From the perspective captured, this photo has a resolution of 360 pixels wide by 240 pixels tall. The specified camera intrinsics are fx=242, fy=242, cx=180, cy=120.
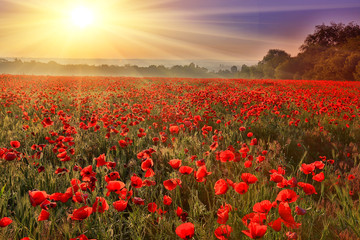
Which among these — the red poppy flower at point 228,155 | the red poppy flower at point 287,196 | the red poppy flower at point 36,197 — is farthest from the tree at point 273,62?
the red poppy flower at point 36,197

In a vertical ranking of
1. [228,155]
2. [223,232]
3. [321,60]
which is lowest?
[223,232]

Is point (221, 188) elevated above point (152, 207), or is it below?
above

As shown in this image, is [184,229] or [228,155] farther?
[228,155]

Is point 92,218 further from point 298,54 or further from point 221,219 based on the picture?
point 298,54

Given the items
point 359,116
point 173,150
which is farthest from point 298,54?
point 173,150

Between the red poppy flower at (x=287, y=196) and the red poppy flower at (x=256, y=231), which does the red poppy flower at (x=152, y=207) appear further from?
the red poppy flower at (x=287, y=196)

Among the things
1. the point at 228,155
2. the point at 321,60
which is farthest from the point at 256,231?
the point at 321,60

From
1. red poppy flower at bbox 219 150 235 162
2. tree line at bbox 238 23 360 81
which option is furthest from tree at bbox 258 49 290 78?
red poppy flower at bbox 219 150 235 162

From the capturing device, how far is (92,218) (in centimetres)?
179

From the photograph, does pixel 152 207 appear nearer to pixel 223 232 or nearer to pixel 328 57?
pixel 223 232

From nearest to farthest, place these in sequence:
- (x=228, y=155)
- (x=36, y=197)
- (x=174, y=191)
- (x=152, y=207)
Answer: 1. (x=36, y=197)
2. (x=152, y=207)
3. (x=228, y=155)
4. (x=174, y=191)

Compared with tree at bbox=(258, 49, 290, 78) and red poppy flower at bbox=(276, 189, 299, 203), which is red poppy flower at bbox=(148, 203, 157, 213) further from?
→ tree at bbox=(258, 49, 290, 78)

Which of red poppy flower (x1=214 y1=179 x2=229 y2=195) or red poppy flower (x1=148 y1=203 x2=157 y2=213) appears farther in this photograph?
red poppy flower (x1=148 y1=203 x2=157 y2=213)

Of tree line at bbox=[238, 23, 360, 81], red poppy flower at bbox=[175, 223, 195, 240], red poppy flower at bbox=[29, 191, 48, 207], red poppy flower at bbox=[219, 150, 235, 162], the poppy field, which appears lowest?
the poppy field
